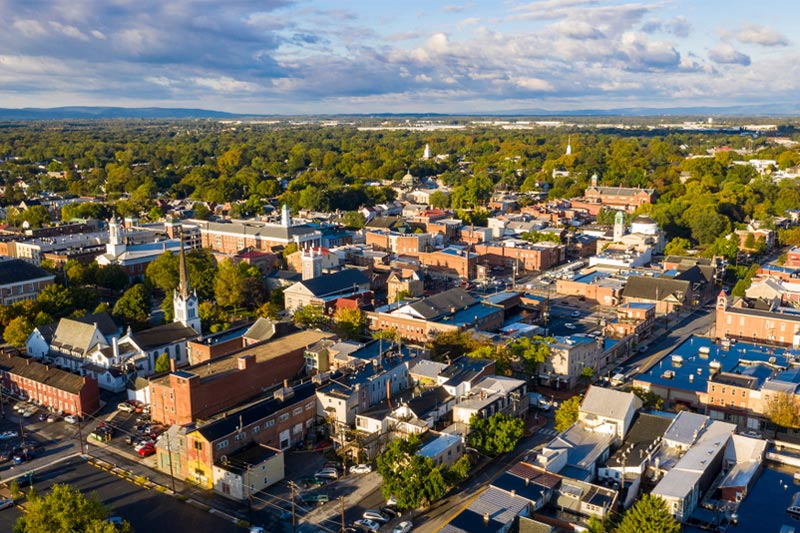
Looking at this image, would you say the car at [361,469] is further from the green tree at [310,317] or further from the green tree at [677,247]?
the green tree at [677,247]

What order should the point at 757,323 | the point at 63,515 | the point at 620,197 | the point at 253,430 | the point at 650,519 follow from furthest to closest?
1. the point at 620,197
2. the point at 757,323
3. the point at 253,430
4. the point at 650,519
5. the point at 63,515

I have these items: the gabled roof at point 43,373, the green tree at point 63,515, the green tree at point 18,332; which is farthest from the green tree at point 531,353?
the green tree at point 18,332

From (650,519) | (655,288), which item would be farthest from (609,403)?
(655,288)

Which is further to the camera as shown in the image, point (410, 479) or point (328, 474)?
point (328, 474)

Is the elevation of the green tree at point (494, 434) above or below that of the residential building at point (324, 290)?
below

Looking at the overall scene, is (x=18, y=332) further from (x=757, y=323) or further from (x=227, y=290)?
(x=757, y=323)

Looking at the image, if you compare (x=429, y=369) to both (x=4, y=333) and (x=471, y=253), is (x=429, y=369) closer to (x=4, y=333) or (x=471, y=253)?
(x=4, y=333)

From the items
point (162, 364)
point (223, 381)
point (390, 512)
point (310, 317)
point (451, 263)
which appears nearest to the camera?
point (390, 512)

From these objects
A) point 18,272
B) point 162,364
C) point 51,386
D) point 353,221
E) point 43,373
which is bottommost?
point 162,364
